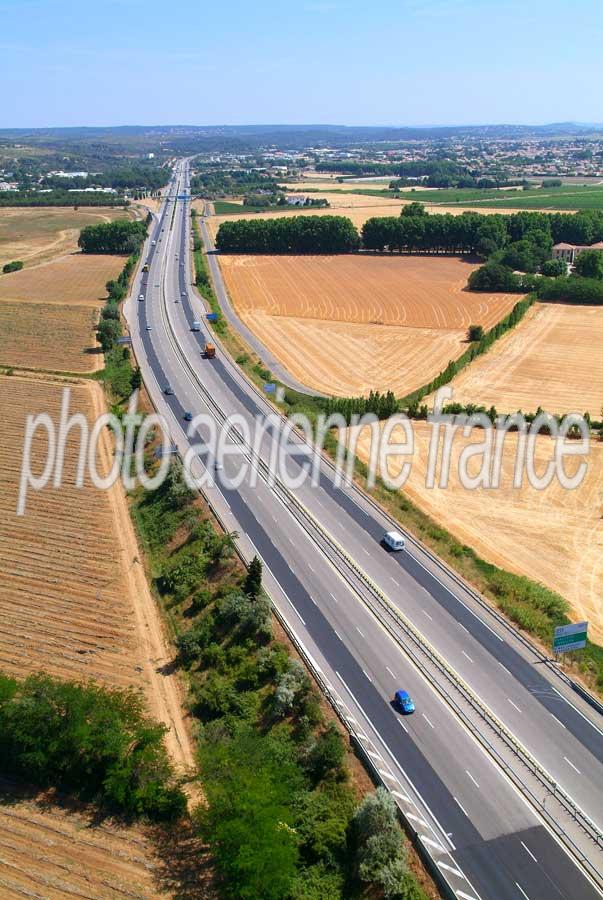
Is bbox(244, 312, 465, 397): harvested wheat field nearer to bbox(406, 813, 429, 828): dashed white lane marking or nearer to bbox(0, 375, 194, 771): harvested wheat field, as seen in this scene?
bbox(0, 375, 194, 771): harvested wheat field

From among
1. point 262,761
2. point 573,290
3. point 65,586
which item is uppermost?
point 573,290

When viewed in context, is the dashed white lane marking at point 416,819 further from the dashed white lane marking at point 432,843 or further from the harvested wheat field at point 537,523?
the harvested wheat field at point 537,523

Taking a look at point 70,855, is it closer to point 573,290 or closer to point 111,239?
point 573,290

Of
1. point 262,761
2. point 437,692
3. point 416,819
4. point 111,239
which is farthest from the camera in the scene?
point 111,239

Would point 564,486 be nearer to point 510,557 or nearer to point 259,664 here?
point 510,557

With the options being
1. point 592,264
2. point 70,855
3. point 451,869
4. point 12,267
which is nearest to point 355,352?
point 592,264

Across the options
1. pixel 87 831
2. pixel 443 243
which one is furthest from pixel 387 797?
pixel 443 243
